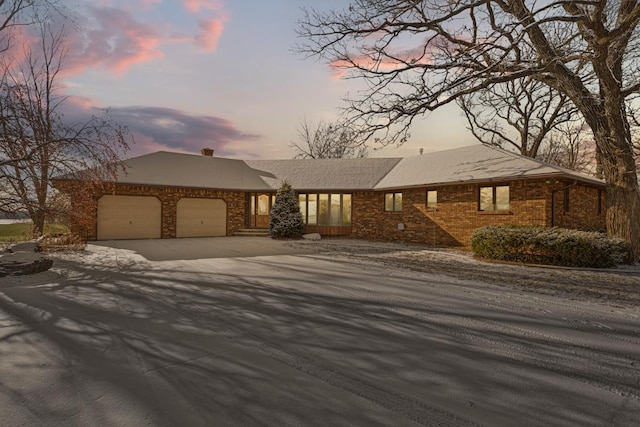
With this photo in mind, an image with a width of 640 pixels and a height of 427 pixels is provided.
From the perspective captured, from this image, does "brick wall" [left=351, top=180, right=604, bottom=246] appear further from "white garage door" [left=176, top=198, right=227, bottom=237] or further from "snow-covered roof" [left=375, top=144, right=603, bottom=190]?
"white garage door" [left=176, top=198, right=227, bottom=237]

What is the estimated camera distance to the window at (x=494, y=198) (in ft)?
48.3

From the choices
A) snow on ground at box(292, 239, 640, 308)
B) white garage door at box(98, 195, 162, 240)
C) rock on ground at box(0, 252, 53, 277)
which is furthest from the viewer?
white garage door at box(98, 195, 162, 240)

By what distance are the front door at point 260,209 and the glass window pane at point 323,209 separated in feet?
11.3

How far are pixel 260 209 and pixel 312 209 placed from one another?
3663 mm

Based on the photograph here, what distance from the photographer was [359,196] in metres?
20.7

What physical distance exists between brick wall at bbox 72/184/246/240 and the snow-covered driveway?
1234 centimetres

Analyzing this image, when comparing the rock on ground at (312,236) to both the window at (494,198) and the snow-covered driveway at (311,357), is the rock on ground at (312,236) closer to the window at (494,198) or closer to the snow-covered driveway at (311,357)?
the window at (494,198)

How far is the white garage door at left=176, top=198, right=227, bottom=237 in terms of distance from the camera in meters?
20.1

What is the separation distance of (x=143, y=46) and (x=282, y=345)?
1088 centimetres

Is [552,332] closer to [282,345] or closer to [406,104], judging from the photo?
[282,345]

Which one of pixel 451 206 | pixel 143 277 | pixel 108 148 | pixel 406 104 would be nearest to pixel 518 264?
pixel 451 206

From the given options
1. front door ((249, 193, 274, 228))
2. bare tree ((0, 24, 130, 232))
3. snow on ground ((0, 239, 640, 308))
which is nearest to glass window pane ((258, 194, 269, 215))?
front door ((249, 193, 274, 228))

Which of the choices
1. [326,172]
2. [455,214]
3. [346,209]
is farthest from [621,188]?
[326,172]

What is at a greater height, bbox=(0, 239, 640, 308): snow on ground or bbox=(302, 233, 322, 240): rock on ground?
bbox=(302, 233, 322, 240): rock on ground
